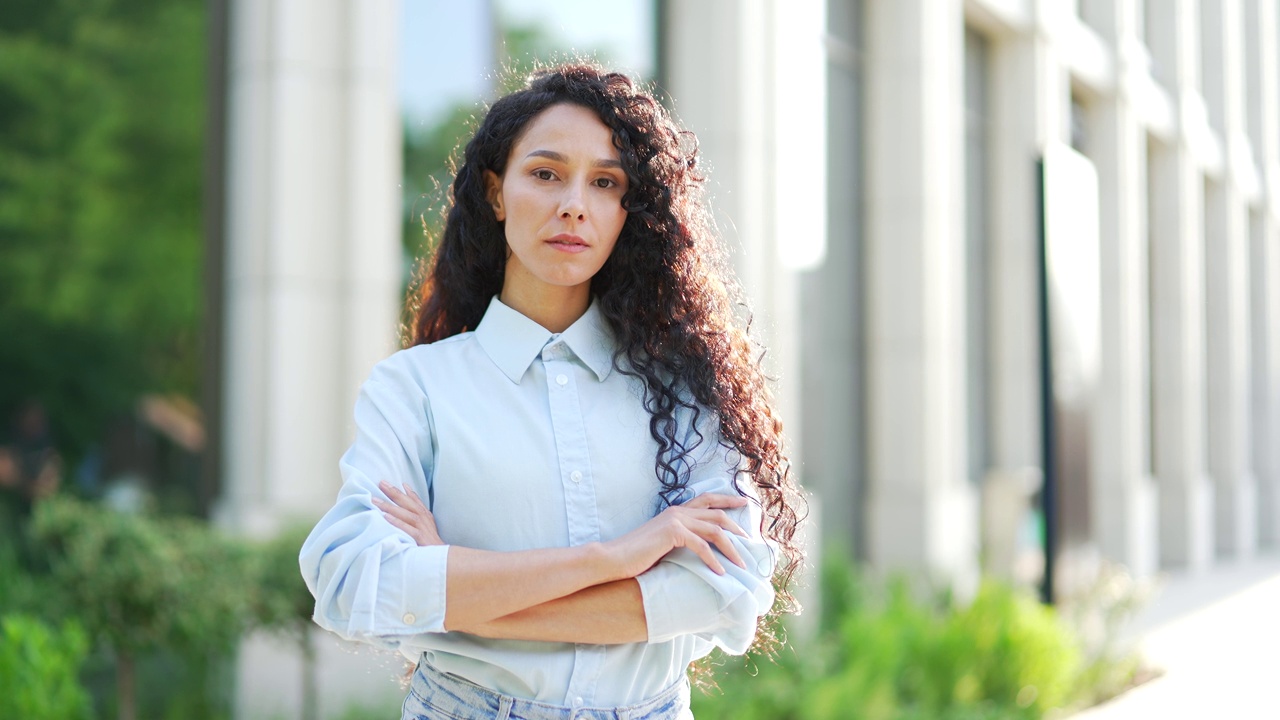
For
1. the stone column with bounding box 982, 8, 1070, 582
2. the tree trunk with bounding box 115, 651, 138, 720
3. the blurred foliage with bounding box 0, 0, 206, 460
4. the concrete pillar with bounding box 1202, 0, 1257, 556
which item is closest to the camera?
the tree trunk with bounding box 115, 651, 138, 720

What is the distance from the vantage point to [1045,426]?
6.40 metres

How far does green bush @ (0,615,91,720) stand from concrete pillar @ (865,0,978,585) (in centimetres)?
663

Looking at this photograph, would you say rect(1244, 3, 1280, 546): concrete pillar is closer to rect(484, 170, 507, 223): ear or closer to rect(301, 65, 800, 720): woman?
rect(301, 65, 800, 720): woman

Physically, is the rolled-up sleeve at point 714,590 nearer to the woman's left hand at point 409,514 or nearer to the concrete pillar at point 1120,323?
the woman's left hand at point 409,514

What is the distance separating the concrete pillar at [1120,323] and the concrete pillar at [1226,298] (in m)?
5.18

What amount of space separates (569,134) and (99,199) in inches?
265

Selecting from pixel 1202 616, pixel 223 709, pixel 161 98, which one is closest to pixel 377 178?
pixel 161 98

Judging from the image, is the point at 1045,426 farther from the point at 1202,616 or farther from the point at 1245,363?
the point at 1245,363

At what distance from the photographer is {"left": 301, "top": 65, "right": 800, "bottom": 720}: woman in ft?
6.37

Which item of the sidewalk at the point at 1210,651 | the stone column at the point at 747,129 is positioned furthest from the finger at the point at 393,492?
the stone column at the point at 747,129

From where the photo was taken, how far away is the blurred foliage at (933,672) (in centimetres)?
550

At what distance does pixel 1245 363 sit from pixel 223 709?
18940 mm

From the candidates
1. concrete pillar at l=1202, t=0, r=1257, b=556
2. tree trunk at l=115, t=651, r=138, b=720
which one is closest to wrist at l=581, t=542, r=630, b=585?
tree trunk at l=115, t=651, r=138, b=720

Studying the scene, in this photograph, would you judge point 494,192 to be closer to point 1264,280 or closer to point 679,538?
point 679,538
